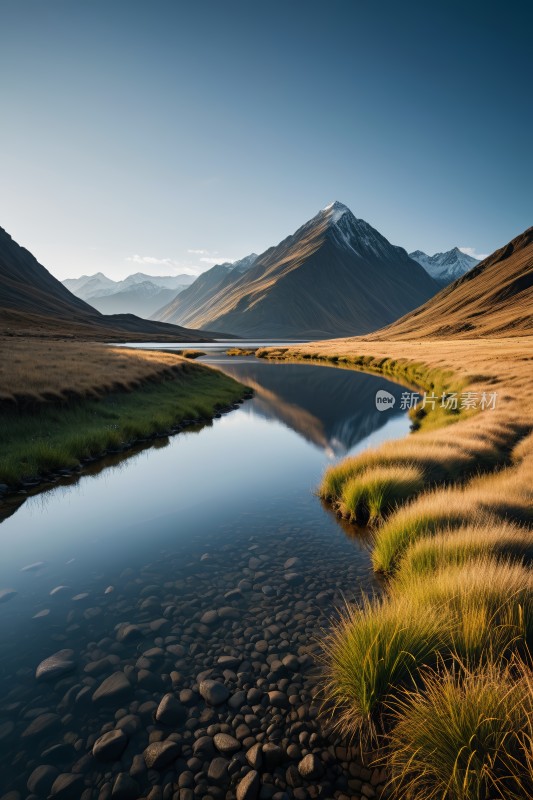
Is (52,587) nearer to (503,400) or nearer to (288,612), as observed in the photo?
(288,612)

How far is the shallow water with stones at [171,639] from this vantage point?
4.87m

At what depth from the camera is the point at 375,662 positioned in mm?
5141

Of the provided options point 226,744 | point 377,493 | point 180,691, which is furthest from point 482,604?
point 377,493

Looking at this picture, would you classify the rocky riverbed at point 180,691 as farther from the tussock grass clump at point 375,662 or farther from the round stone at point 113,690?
the tussock grass clump at point 375,662

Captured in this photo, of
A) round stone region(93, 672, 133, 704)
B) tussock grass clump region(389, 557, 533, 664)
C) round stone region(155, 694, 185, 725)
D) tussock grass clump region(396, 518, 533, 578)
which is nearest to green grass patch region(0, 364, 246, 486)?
round stone region(93, 672, 133, 704)

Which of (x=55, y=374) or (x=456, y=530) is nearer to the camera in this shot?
(x=456, y=530)

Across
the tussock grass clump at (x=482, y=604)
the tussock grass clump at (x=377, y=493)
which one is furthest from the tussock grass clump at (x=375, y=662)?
the tussock grass clump at (x=377, y=493)

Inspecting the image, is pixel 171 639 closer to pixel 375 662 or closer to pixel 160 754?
pixel 160 754

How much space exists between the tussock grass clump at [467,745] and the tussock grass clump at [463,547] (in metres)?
3.17

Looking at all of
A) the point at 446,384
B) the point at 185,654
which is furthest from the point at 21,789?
the point at 446,384

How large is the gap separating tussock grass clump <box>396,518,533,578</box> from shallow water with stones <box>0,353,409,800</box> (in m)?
1.35

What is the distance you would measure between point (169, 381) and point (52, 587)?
28.8 meters

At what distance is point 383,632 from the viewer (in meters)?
5.44

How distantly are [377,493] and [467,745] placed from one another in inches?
339
